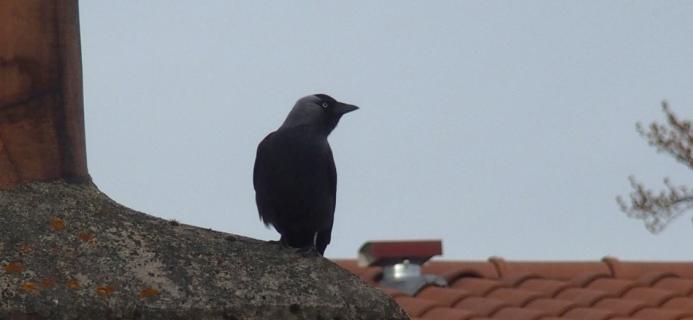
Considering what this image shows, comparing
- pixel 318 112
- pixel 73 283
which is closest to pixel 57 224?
pixel 73 283

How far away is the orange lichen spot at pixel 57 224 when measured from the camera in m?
2.09

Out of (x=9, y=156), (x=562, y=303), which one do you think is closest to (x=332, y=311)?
(x=9, y=156)

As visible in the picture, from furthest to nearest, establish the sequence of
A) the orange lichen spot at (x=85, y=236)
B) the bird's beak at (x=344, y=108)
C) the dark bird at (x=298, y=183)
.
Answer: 1. the bird's beak at (x=344, y=108)
2. the dark bird at (x=298, y=183)
3. the orange lichen spot at (x=85, y=236)

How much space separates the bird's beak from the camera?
4.60 metres

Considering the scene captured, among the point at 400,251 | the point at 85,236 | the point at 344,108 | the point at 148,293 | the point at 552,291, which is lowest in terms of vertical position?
the point at 148,293

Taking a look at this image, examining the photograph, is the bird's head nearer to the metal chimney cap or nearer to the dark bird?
the dark bird

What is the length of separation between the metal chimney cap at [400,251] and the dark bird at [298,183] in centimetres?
268

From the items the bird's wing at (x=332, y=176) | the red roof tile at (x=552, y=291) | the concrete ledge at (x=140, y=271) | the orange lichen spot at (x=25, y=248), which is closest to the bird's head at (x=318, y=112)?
the bird's wing at (x=332, y=176)

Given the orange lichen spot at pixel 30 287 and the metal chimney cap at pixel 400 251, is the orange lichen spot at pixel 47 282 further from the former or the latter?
the metal chimney cap at pixel 400 251

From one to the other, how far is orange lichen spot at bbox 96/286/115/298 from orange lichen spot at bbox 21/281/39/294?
9cm

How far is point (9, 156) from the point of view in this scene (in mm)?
2148

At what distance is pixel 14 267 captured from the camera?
6.35 feet

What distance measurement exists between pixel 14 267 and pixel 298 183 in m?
2.21

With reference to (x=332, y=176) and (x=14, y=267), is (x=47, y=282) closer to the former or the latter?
(x=14, y=267)
